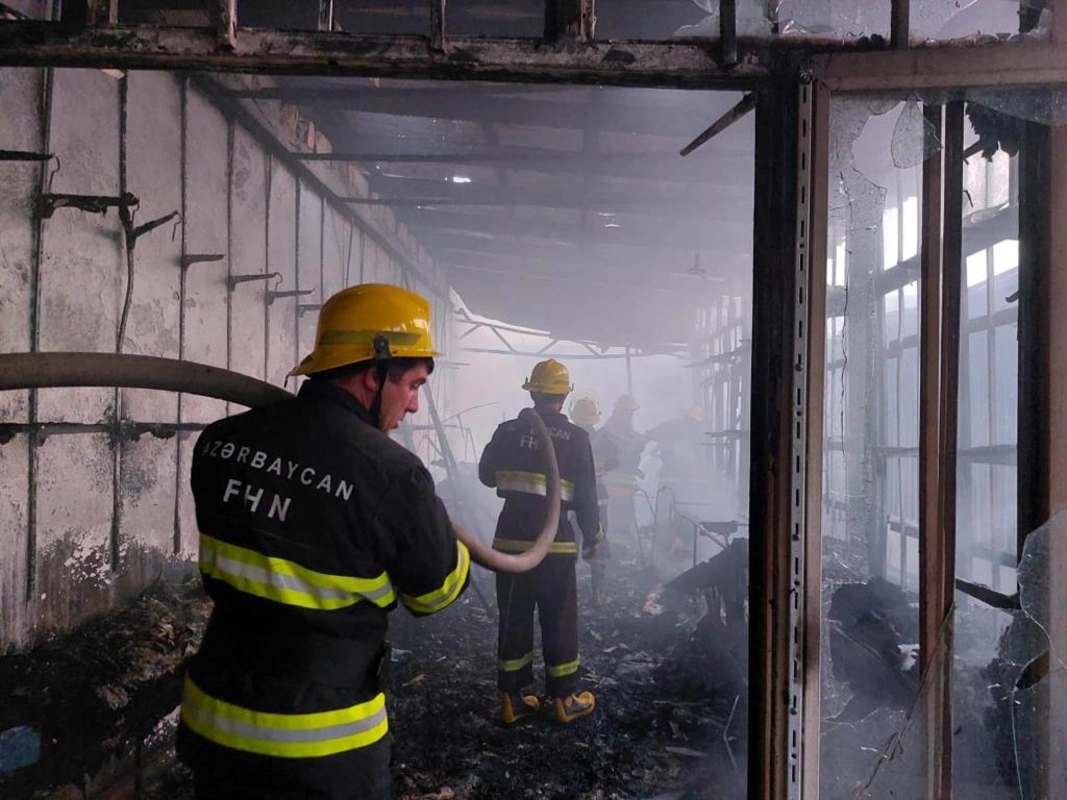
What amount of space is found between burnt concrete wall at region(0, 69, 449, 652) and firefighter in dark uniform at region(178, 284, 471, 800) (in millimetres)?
1658

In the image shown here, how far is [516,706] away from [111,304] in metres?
3.41

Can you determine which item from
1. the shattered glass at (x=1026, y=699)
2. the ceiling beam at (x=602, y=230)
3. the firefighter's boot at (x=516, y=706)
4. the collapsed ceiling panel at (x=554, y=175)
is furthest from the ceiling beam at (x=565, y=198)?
the shattered glass at (x=1026, y=699)

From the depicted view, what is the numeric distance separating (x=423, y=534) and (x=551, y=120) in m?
4.44

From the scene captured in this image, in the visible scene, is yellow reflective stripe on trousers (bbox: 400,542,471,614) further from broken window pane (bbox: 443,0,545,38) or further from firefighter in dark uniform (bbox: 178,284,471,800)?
broken window pane (bbox: 443,0,545,38)

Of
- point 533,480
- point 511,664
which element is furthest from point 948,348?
point 511,664

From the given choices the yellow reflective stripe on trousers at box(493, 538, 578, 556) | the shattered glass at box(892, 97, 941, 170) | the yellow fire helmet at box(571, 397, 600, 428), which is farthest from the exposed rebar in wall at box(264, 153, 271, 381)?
the shattered glass at box(892, 97, 941, 170)

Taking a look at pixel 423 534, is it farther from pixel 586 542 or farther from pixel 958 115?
pixel 586 542

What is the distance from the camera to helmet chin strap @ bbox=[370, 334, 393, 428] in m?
1.96

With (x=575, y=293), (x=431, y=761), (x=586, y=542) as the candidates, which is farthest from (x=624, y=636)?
(x=575, y=293)

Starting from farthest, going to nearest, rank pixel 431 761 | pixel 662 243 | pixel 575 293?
pixel 575 293, pixel 662 243, pixel 431 761

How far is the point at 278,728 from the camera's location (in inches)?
66.6

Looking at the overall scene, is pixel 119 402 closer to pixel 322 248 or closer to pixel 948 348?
pixel 322 248

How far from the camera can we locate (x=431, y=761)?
3.88 metres

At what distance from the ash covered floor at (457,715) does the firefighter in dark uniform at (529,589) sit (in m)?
0.21
